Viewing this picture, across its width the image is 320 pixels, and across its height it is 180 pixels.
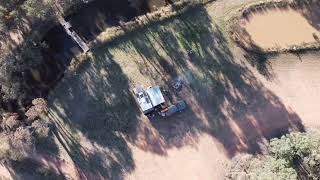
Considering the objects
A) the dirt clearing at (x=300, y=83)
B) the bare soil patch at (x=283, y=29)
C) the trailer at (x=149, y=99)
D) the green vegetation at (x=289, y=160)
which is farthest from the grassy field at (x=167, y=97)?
the bare soil patch at (x=283, y=29)

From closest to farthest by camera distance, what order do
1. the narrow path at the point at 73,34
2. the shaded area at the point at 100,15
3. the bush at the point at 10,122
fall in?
the bush at the point at 10,122 → the narrow path at the point at 73,34 → the shaded area at the point at 100,15

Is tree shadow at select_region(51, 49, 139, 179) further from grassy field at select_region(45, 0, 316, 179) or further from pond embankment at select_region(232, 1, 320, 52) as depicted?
pond embankment at select_region(232, 1, 320, 52)

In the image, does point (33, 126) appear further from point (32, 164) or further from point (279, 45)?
point (279, 45)

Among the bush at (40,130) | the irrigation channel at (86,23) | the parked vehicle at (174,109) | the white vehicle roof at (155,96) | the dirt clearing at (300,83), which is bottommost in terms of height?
the dirt clearing at (300,83)

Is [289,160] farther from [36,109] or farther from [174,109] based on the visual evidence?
[36,109]

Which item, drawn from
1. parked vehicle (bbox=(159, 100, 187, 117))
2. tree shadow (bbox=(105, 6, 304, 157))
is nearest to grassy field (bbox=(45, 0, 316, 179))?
tree shadow (bbox=(105, 6, 304, 157))

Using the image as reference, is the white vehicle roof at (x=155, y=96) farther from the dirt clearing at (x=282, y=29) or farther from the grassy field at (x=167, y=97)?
the dirt clearing at (x=282, y=29)

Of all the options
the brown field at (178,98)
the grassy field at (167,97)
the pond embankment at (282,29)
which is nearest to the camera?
the brown field at (178,98)
